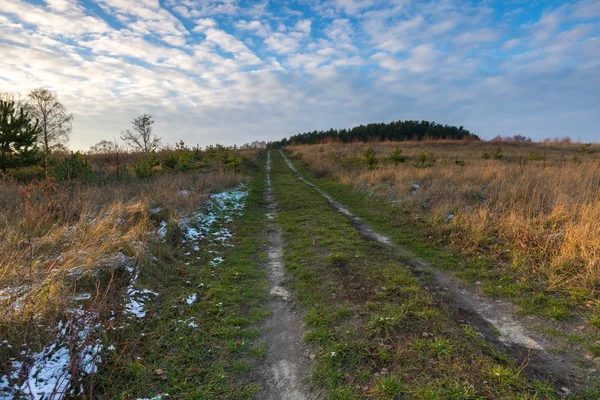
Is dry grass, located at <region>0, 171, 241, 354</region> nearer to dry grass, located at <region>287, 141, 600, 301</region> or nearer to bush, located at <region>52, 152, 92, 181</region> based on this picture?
bush, located at <region>52, 152, 92, 181</region>

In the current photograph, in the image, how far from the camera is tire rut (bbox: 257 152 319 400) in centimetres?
283

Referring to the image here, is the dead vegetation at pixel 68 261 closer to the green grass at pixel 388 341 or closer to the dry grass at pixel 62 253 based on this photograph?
the dry grass at pixel 62 253

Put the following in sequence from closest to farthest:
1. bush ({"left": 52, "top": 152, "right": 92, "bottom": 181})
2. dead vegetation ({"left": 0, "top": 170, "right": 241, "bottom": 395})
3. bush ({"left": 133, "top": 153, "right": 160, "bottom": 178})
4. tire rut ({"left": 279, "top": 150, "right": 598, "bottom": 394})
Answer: tire rut ({"left": 279, "top": 150, "right": 598, "bottom": 394})
dead vegetation ({"left": 0, "top": 170, "right": 241, "bottom": 395})
bush ({"left": 52, "top": 152, "right": 92, "bottom": 181})
bush ({"left": 133, "top": 153, "right": 160, "bottom": 178})

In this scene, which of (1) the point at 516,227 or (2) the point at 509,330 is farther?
(1) the point at 516,227

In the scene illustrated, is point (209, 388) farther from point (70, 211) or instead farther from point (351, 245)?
point (70, 211)

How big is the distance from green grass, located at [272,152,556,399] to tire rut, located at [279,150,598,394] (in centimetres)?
21

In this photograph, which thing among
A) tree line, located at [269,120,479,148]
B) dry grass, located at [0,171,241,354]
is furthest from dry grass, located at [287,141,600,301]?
tree line, located at [269,120,479,148]

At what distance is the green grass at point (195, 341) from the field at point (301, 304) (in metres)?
0.02

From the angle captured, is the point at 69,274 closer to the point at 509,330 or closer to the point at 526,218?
the point at 509,330

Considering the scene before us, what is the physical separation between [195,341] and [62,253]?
260cm

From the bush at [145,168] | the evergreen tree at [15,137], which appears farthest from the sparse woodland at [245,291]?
the evergreen tree at [15,137]

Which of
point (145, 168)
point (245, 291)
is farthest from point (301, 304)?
point (145, 168)

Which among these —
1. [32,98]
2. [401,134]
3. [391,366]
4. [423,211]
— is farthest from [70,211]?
[401,134]

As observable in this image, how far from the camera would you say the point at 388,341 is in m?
3.38
